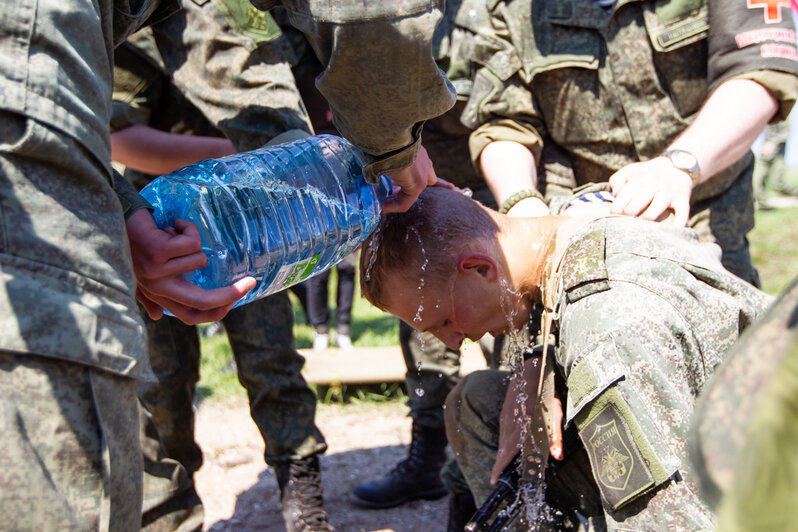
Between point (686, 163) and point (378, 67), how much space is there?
4.20ft

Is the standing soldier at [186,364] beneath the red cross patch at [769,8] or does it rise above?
beneath

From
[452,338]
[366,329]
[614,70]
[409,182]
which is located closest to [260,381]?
[452,338]

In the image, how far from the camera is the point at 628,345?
1752 mm

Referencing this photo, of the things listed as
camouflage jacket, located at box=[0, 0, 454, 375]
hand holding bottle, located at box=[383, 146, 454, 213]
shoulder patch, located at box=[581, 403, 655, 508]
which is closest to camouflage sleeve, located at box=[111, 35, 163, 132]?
hand holding bottle, located at box=[383, 146, 454, 213]

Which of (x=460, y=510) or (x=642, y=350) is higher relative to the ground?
(x=642, y=350)

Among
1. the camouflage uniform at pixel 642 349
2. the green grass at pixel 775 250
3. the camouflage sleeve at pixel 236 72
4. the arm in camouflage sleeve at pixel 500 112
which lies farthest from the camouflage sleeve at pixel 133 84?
the green grass at pixel 775 250

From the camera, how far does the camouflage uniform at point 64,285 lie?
1.12m

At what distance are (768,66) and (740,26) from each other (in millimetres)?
172

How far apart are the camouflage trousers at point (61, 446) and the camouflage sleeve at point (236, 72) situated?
5.01ft

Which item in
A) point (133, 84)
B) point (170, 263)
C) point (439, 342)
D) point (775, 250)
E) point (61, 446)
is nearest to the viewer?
point (61, 446)

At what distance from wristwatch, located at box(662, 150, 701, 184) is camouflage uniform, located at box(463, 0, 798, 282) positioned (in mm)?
404

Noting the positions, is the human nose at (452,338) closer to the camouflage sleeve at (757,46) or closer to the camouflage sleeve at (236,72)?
the camouflage sleeve at (236,72)

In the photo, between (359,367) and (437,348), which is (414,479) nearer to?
Result: (437,348)

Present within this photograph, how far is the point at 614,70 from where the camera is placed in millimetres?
2914
